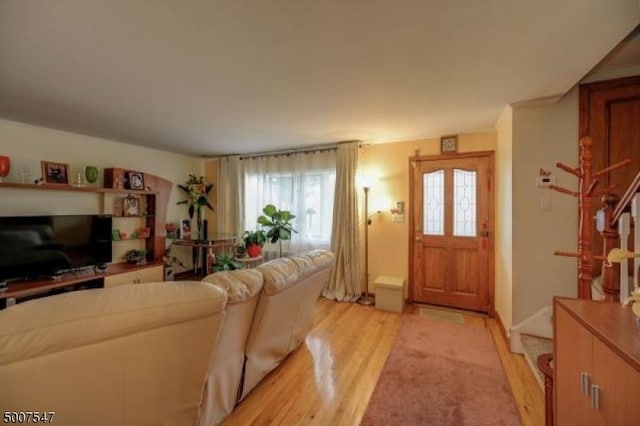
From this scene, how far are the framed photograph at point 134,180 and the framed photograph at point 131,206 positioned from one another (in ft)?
0.73

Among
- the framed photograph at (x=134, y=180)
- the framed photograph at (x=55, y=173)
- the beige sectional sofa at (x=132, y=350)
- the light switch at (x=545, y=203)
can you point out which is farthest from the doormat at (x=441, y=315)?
the framed photograph at (x=55, y=173)

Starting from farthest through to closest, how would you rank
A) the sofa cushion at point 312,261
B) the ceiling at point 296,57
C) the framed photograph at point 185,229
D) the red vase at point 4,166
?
the framed photograph at point 185,229
the red vase at point 4,166
the sofa cushion at point 312,261
the ceiling at point 296,57

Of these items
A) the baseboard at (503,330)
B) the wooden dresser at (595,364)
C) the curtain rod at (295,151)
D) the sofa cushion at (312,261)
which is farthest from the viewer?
the curtain rod at (295,151)

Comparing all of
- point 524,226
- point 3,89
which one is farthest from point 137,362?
point 524,226

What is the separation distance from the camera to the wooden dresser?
0.77 m

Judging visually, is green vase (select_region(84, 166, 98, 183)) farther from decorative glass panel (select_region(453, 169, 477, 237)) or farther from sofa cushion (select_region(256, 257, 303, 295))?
decorative glass panel (select_region(453, 169, 477, 237))

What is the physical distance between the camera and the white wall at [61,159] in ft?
10.2

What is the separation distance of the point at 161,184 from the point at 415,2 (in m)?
4.39

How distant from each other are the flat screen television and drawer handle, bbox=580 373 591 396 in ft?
15.1

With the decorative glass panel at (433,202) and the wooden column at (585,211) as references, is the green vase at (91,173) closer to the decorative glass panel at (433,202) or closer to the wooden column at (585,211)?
the decorative glass panel at (433,202)

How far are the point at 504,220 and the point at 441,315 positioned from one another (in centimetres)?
139

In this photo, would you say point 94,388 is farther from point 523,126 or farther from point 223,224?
point 223,224

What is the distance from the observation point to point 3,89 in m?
2.29

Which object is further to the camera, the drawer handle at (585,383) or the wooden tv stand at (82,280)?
the wooden tv stand at (82,280)
